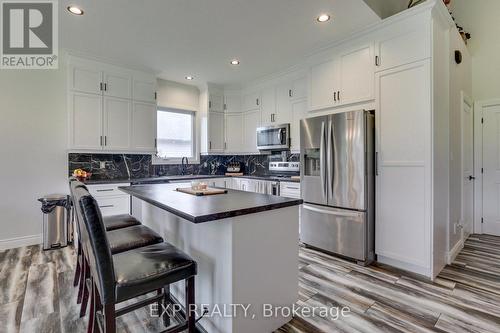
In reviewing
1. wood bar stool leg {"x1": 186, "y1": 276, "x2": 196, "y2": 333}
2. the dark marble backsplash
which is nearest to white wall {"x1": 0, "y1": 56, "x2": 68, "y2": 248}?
the dark marble backsplash

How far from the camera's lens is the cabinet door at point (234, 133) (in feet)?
17.0

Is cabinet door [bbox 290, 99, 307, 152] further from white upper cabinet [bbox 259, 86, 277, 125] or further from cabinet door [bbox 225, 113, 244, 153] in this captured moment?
cabinet door [bbox 225, 113, 244, 153]

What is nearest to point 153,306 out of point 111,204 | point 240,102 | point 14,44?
point 111,204

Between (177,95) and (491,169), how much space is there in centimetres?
540

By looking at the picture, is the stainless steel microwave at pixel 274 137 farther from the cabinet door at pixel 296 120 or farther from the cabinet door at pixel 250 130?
the cabinet door at pixel 250 130

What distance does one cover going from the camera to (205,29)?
294cm

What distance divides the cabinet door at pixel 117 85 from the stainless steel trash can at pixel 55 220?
164 cm

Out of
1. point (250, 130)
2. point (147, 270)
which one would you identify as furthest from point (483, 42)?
point (147, 270)

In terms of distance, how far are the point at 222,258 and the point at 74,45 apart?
11.3 feet

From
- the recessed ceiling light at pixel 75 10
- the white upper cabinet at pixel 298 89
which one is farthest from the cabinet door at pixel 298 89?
the recessed ceiling light at pixel 75 10

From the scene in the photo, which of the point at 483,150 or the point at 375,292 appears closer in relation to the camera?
the point at 375,292

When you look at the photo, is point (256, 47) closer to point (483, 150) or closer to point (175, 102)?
point (175, 102)

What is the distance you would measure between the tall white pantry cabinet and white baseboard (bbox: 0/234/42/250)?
4.50 meters

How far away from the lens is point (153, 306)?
212 cm
